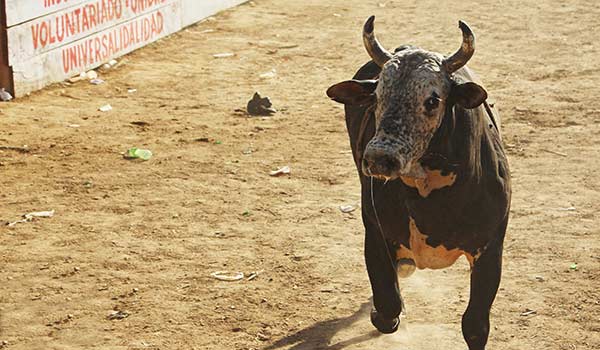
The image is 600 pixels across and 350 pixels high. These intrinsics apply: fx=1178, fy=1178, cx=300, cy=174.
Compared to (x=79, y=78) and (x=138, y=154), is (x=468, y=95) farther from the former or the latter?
(x=79, y=78)

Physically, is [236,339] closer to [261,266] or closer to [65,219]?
[261,266]

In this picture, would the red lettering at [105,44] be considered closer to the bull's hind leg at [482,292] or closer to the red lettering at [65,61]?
the red lettering at [65,61]

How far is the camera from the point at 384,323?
20.5 ft

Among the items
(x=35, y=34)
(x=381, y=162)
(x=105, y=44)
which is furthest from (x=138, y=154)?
(x=381, y=162)

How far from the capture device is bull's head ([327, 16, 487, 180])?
516 centimetres

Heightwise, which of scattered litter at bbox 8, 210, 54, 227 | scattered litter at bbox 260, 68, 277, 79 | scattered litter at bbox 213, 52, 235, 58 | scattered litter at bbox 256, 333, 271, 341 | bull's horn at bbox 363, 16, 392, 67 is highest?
bull's horn at bbox 363, 16, 392, 67

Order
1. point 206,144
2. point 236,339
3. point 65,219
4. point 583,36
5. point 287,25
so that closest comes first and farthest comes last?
point 236,339 → point 65,219 → point 206,144 → point 583,36 → point 287,25

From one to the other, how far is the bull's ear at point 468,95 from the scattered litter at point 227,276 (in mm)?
2513

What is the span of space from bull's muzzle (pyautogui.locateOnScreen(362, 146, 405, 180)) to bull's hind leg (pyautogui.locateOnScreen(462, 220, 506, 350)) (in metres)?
0.98

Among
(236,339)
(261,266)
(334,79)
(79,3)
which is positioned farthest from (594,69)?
(236,339)

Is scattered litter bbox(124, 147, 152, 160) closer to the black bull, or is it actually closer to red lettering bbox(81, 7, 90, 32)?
red lettering bbox(81, 7, 90, 32)

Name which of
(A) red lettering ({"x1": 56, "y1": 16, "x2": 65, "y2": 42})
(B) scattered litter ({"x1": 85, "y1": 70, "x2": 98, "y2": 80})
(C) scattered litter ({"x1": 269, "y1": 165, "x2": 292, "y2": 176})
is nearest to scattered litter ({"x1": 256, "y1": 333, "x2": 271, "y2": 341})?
(C) scattered litter ({"x1": 269, "y1": 165, "x2": 292, "y2": 176})

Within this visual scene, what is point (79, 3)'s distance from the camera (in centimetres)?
1259

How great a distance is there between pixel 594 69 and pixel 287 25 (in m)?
4.36
